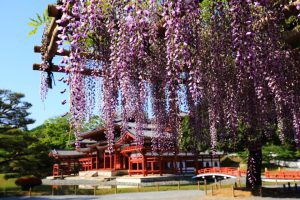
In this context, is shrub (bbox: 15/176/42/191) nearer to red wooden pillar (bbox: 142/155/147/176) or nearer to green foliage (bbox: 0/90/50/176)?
green foliage (bbox: 0/90/50/176)

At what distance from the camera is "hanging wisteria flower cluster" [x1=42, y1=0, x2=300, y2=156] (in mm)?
3350

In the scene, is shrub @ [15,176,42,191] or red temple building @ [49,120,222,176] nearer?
shrub @ [15,176,42,191]

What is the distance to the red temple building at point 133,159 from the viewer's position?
3503cm

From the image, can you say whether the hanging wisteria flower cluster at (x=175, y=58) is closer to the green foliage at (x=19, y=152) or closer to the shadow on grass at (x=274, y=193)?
the shadow on grass at (x=274, y=193)

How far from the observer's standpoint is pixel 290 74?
5.16 metres

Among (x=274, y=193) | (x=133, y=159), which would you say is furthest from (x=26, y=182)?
(x=274, y=193)

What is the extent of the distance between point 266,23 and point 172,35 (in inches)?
50.1

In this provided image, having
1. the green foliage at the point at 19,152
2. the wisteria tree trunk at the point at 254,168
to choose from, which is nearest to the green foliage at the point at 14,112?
the green foliage at the point at 19,152

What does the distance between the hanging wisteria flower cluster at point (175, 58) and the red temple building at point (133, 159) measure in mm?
24337

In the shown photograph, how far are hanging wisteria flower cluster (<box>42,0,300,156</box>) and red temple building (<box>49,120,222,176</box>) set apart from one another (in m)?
24.3

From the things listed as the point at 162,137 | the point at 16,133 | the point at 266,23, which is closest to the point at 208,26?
the point at 266,23

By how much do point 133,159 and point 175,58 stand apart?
34042mm

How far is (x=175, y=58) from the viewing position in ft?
11.1

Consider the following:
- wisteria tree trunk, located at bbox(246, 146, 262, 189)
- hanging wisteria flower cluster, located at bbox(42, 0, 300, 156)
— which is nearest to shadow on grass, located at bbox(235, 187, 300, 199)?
wisteria tree trunk, located at bbox(246, 146, 262, 189)
